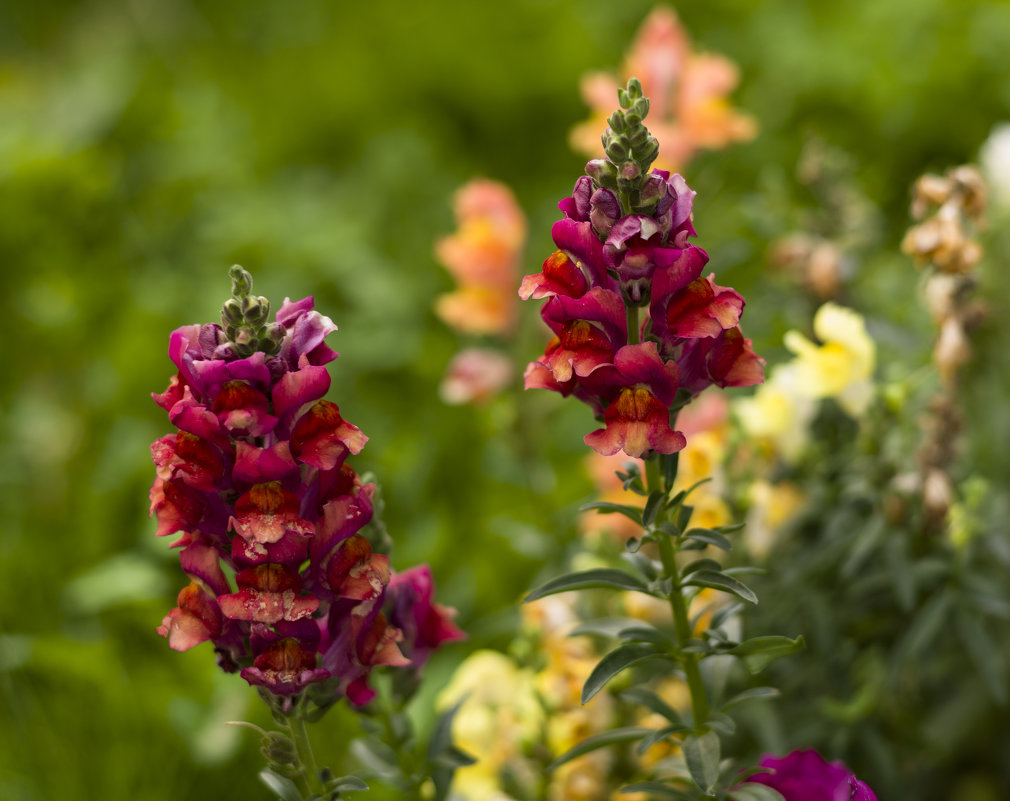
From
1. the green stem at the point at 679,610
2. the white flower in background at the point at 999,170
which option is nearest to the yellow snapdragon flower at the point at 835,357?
the green stem at the point at 679,610

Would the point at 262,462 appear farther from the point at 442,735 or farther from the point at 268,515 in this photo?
the point at 442,735

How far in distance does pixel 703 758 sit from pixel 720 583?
0.15m

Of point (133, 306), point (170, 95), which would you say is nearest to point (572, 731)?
point (133, 306)

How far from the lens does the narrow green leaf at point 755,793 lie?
746 millimetres

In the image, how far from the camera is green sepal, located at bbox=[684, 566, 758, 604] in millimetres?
719

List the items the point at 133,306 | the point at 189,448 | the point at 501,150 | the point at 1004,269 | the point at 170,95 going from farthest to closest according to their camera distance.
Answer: the point at 170,95
the point at 501,150
the point at 133,306
the point at 1004,269
the point at 189,448

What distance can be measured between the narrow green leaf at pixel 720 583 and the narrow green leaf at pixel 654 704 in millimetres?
142

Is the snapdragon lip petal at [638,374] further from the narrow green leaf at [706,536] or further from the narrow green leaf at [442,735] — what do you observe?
the narrow green leaf at [442,735]

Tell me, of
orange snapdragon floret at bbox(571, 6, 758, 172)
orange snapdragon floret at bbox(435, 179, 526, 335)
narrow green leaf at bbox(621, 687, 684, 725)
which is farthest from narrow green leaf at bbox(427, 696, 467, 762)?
orange snapdragon floret at bbox(571, 6, 758, 172)

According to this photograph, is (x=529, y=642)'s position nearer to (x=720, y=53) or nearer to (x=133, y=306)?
(x=133, y=306)

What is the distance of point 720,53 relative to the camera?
9.16 ft

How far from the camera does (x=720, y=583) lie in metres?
0.74

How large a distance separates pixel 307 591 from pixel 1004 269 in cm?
125

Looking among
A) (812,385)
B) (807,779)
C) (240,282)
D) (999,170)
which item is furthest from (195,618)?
(999,170)
